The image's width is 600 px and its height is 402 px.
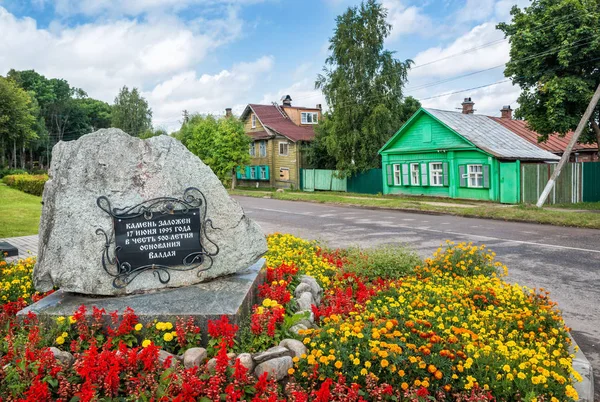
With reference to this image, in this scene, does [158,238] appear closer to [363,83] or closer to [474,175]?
[474,175]

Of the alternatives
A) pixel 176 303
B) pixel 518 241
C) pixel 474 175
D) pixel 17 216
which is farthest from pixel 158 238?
pixel 474 175

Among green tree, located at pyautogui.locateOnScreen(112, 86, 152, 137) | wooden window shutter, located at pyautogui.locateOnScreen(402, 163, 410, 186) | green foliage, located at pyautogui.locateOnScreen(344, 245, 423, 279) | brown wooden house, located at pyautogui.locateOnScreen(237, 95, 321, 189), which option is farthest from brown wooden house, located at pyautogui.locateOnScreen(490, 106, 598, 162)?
green tree, located at pyautogui.locateOnScreen(112, 86, 152, 137)

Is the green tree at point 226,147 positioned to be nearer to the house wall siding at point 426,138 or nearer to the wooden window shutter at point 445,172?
the house wall siding at point 426,138

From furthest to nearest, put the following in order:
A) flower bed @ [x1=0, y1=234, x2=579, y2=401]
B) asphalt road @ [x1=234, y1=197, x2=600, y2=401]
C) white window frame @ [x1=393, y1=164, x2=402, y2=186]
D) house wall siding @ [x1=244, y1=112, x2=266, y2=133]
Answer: house wall siding @ [x1=244, y1=112, x2=266, y2=133] < white window frame @ [x1=393, y1=164, x2=402, y2=186] < asphalt road @ [x1=234, y1=197, x2=600, y2=401] < flower bed @ [x1=0, y1=234, x2=579, y2=401]

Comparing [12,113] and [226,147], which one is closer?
[226,147]

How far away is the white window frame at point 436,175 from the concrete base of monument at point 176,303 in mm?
23576

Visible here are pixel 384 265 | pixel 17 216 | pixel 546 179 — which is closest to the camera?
pixel 384 265

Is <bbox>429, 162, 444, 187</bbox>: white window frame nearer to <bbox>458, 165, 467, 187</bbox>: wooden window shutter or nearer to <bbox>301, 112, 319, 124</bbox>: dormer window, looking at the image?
<bbox>458, 165, 467, 187</bbox>: wooden window shutter

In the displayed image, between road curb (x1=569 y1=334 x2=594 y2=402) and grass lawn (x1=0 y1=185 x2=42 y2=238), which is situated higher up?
grass lawn (x1=0 y1=185 x2=42 y2=238)

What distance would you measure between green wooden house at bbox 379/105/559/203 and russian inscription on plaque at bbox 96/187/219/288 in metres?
20.6

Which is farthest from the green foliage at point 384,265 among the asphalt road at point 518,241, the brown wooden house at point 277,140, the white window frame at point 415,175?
the brown wooden house at point 277,140

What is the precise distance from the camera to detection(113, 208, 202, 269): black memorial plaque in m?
5.01

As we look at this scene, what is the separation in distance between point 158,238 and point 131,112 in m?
66.5

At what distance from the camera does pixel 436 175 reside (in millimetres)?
27531
